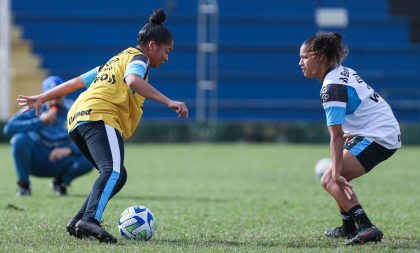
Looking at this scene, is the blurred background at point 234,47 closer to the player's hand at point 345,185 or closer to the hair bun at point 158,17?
the hair bun at point 158,17

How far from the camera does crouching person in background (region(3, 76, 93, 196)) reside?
10.2 m

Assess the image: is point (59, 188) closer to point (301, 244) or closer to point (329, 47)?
point (301, 244)

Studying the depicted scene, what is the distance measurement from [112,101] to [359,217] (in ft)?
6.63

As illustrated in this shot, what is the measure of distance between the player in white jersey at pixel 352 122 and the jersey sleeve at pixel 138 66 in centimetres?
123

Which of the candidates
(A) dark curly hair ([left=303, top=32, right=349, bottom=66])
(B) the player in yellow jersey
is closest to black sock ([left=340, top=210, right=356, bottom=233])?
(A) dark curly hair ([left=303, top=32, right=349, bottom=66])

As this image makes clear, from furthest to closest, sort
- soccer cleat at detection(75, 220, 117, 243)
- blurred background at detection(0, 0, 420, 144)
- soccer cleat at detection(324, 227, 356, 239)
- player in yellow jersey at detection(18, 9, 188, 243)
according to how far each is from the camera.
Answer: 1. blurred background at detection(0, 0, 420, 144)
2. soccer cleat at detection(324, 227, 356, 239)
3. player in yellow jersey at detection(18, 9, 188, 243)
4. soccer cleat at detection(75, 220, 117, 243)

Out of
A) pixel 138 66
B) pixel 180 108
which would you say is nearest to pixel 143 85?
pixel 138 66

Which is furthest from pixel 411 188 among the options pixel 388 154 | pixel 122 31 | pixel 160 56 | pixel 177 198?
pixel 122 31

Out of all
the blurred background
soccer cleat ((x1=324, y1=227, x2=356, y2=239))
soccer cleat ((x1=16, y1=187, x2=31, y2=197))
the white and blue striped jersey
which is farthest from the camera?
the blurred background

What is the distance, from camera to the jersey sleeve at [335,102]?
632 cm

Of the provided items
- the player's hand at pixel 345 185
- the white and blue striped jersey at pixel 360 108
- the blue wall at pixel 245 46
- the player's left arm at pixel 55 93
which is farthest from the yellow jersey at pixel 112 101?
the blue wall at pixel 245 46

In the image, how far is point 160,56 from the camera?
6.66 meters

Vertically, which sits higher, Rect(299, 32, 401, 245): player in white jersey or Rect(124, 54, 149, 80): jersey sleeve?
Rect(124, 54, 149, 80): jersey sleeve

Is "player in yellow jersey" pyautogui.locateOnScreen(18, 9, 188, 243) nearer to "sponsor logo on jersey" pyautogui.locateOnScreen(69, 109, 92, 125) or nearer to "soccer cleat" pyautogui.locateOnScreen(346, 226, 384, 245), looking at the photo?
"sponsor logo on jersey" pyautogui.locateOnScreen(69, 109, 92, 125)
